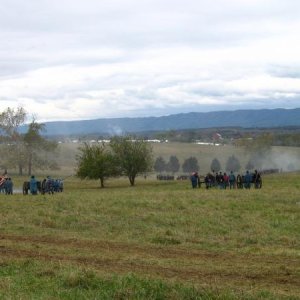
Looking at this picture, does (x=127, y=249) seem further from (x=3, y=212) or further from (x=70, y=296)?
(x=3, y=212)

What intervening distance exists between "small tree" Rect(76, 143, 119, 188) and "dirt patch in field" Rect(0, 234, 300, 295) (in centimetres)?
4815

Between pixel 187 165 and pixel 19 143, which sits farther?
pixel 187 165

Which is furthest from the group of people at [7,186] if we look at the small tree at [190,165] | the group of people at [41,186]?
the small tree at [190,165]

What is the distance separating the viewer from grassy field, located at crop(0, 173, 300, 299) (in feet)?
30.7

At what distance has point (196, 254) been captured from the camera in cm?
1373

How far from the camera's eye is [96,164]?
211 feet

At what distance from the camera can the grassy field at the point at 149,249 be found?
9.36 meters

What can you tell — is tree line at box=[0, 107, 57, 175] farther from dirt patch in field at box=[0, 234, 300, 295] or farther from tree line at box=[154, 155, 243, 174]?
dirt patch in field at box=[0, 234, 300, 295]

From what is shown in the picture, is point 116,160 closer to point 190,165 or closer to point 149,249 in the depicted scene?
point 149,249

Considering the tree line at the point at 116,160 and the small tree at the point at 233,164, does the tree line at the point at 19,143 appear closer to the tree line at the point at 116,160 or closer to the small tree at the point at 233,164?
the tree line at the point at 116,160

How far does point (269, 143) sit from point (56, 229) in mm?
111318

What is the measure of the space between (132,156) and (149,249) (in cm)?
5264

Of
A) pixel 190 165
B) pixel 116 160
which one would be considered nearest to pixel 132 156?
pixel 116 160

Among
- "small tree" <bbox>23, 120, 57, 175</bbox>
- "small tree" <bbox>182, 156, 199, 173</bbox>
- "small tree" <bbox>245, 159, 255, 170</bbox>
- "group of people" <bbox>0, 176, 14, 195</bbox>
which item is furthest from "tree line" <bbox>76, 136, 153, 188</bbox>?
"small tree" <bbox>182, 156, 199, 173</bbox>
